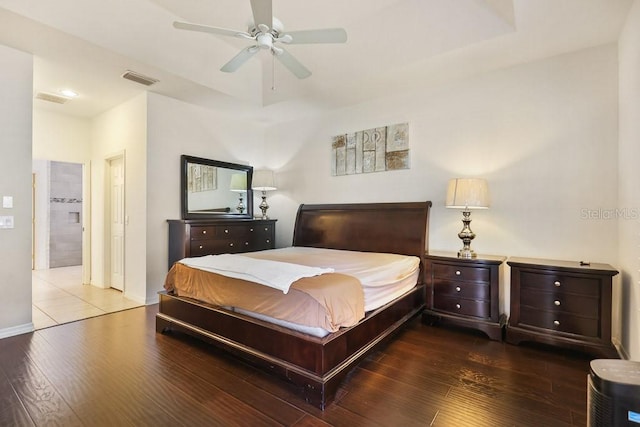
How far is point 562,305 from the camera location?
8.72 feet

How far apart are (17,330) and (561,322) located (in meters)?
5.09

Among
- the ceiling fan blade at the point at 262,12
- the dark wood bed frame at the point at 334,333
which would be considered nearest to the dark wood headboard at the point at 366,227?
the dark wood bed frame at the point at 334,333

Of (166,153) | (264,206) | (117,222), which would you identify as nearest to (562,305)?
(264,206)

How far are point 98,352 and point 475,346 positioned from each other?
3.34 meters

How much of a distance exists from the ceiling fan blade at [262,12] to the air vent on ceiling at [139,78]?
2142 millimetres

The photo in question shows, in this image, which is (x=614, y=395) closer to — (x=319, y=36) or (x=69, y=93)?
(x=319, y=36)

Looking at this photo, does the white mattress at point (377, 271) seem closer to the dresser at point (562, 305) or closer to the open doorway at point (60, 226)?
the dresser at point (562, 305)

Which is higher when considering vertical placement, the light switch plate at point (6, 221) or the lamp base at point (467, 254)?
the light switch plate at point (6, 221)

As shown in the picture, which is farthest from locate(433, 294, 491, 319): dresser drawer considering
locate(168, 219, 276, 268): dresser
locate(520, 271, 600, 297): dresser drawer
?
locate(168, 219, 276, 268): dresser

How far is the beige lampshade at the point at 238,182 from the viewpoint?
5.14 metres

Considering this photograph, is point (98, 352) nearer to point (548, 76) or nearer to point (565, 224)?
point (565, 224)

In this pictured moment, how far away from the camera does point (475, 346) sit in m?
2.83

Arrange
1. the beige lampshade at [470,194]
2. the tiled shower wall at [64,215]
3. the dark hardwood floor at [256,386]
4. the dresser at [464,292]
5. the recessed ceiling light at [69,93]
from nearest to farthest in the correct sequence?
the dark hardwood floor at [256,386] → the dresser at [464,292] → the beige lampshade at [470,194] → the recessed ceiling light at [69,93] → the tiled shower wall at [64,215]

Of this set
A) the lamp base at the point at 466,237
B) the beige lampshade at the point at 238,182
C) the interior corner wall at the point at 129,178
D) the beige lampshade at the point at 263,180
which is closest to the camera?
the lamp base at the point at 466,237
